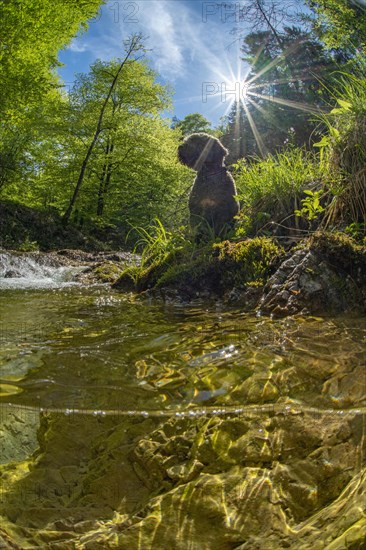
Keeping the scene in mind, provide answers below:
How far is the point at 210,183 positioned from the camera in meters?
5.23

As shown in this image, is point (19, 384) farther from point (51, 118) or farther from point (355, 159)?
point (51, 118)

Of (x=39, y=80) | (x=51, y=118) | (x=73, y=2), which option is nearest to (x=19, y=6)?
(x=39, y=80)

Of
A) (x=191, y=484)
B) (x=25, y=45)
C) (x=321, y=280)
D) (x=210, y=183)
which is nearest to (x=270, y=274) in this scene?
(x=321, y=280)

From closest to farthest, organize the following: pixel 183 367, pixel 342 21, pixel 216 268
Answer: pixel 183 367 < pixel 216 268 < pixel 342 21

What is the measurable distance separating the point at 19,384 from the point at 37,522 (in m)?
0.83

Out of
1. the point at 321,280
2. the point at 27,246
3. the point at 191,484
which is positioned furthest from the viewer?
the point at 27,246

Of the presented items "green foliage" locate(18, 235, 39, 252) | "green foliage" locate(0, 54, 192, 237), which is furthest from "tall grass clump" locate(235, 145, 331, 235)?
"green foliage" locate(0, 54, 192, 237)

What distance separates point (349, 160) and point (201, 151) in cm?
196

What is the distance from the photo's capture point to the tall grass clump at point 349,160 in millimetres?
3820

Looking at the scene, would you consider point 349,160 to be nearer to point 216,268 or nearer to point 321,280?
point 321,280

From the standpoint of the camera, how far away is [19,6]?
34.9 ft

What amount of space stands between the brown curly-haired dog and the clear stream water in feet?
7.08

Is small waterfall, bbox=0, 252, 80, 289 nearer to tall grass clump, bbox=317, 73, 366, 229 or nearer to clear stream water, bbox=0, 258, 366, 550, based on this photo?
clear stream water, bbox=0, 258, 366, 550

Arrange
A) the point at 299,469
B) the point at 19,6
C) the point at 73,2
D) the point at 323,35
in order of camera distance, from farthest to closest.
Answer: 1. the point at 323,35
2. the point at 73,2
3. the point at 19,6
4. the point at 299,469
